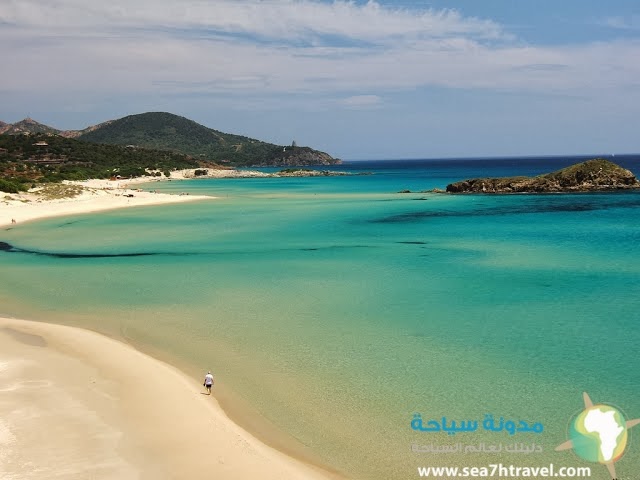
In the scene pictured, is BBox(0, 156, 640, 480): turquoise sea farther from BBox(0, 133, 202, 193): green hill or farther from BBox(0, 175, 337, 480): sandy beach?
BBox(0, 133, 202, 193): green hill

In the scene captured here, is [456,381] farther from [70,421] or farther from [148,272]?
[148,272]

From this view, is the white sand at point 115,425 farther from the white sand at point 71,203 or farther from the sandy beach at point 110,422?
the white sand at point 71,203

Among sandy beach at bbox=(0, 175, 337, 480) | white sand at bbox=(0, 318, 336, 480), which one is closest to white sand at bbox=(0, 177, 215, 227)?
sandy beach at bbox=(0, 175, 337, 480)

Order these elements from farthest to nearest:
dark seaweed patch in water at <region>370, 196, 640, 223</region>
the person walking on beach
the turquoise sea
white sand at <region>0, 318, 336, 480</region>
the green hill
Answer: the green hill → dark seaweed patch in water at <region>370, 196, 640, 223</region> → the person walking on beach → the turquoise sea → white sand at <region>0, 318, 336, 480</region>

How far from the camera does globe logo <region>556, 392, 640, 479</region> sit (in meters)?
10.6

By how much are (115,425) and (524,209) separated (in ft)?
194

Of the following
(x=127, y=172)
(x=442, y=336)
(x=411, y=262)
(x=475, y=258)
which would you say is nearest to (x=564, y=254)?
(x=475, y=258)

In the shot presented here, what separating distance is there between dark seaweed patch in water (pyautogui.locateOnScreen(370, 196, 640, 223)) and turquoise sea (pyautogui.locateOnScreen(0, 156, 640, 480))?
1278 centimetres

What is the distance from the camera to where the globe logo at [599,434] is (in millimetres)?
10609

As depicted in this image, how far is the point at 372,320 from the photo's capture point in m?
19.8

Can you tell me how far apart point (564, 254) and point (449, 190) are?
57938mm

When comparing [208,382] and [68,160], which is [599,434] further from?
[68,160]

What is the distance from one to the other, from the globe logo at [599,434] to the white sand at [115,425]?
510 cm

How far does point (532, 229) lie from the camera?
46.3 m
